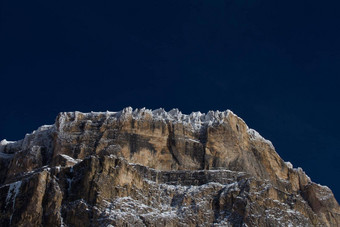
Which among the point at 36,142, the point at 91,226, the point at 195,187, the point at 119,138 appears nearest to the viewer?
the point at 91,226

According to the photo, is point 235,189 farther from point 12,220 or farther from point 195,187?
point 12,220

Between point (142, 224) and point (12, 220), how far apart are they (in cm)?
2086

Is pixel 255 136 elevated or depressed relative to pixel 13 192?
elevated

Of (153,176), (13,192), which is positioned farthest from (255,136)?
(13,192)

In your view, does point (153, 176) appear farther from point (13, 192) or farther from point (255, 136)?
point (255, 136)

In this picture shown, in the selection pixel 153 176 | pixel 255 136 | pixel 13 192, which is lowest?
pixel 13 192

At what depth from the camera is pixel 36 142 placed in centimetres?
14575

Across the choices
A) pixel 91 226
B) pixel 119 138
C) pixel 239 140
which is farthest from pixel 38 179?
pixel 239 140

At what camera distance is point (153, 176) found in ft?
422

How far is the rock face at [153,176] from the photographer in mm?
112562

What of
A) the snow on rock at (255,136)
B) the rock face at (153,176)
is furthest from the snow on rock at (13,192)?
the snow on rock at (255,136)

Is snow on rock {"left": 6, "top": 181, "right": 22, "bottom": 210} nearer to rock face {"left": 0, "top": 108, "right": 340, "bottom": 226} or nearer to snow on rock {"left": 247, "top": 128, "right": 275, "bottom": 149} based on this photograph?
rock face {"left": 0, "top": 108, "right": 340, "bottom": 226}

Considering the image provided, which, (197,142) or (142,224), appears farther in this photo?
(197,142)

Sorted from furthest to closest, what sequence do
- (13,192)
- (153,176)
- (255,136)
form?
(255,136)
(153,176)
(13,192)
